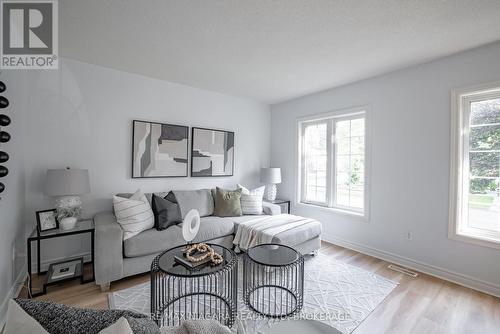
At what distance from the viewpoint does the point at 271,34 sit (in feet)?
7.22

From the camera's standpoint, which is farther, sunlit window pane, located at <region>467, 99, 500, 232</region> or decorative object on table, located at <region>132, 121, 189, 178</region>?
decorative object on table, located at <region>132, 121, 189, 178</region>

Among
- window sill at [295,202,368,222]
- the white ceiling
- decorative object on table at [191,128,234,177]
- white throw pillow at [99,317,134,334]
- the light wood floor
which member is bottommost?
the light wood floor

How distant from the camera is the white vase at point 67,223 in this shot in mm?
2363

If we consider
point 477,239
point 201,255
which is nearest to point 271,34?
point 201,255

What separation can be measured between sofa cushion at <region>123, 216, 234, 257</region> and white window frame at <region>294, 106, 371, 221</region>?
5.44 feet

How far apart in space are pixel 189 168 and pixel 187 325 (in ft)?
9.46

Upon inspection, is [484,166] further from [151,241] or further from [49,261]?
[49,261]

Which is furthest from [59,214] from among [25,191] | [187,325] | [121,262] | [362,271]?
[362,271]

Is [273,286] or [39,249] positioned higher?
[39,249]

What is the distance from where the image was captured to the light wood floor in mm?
1849

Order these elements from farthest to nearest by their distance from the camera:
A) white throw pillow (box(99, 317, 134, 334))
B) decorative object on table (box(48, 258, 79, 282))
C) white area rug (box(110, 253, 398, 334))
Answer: decorative object on table (box(48, 258, 79, 282)) < white area rug (box(110, 253, 398, 334)) < white throw pillow (box(99, 317, 134, 334))

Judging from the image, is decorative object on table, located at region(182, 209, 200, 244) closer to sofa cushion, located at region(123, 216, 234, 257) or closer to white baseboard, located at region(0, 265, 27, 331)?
sofa cushion, located at region(123, 216, 234, 257)

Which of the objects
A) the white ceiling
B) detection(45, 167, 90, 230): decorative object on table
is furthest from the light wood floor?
the white ceiling

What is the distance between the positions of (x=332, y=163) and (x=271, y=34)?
7.67ft
